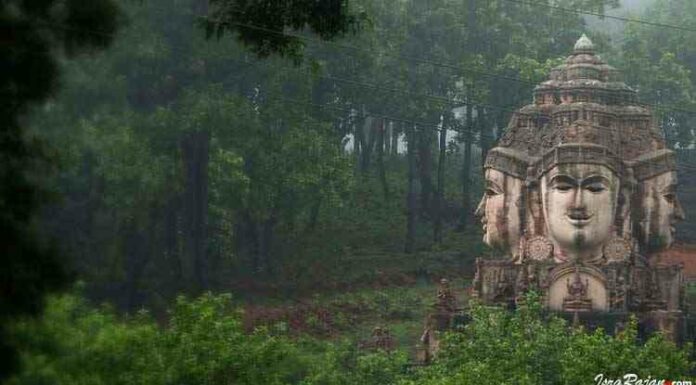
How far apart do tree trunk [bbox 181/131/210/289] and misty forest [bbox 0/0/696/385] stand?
72mm

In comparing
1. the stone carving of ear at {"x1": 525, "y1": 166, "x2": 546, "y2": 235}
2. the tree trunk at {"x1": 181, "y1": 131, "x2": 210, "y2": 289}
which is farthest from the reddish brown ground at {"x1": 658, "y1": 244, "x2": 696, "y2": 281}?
the tree trunk at {"x1": 181, "y1": 131, "x2": 210, "y2": 289}

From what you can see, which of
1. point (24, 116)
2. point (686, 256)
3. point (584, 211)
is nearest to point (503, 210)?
point (584, 211)

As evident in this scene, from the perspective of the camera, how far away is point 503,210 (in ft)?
111

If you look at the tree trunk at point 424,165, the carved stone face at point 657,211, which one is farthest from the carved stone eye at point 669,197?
the tree trunk at point 424,165

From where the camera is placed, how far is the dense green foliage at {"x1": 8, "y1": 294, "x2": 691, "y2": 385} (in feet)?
74.9

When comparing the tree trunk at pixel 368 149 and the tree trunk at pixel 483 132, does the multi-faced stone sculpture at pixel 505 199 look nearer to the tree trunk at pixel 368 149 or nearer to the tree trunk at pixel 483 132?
the tree trunk at pixel 483 132

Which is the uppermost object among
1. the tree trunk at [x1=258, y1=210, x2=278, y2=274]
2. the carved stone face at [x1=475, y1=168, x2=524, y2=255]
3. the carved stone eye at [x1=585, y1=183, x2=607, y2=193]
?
the carved stone eye at [x1=585, y1=183, x2=607, y2=193]

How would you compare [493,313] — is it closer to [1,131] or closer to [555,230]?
[555,230]

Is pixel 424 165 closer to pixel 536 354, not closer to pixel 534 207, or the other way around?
pixel 534 207

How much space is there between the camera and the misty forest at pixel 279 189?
17000mm

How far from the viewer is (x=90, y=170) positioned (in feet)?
121

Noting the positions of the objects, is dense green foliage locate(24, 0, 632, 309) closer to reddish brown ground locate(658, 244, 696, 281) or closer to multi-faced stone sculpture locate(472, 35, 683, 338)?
multi-faced stone sculpture locate(472, 35, 683, 338)

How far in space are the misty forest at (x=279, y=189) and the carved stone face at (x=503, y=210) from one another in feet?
7.03

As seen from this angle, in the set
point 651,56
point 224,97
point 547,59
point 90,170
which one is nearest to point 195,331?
point 90,170
